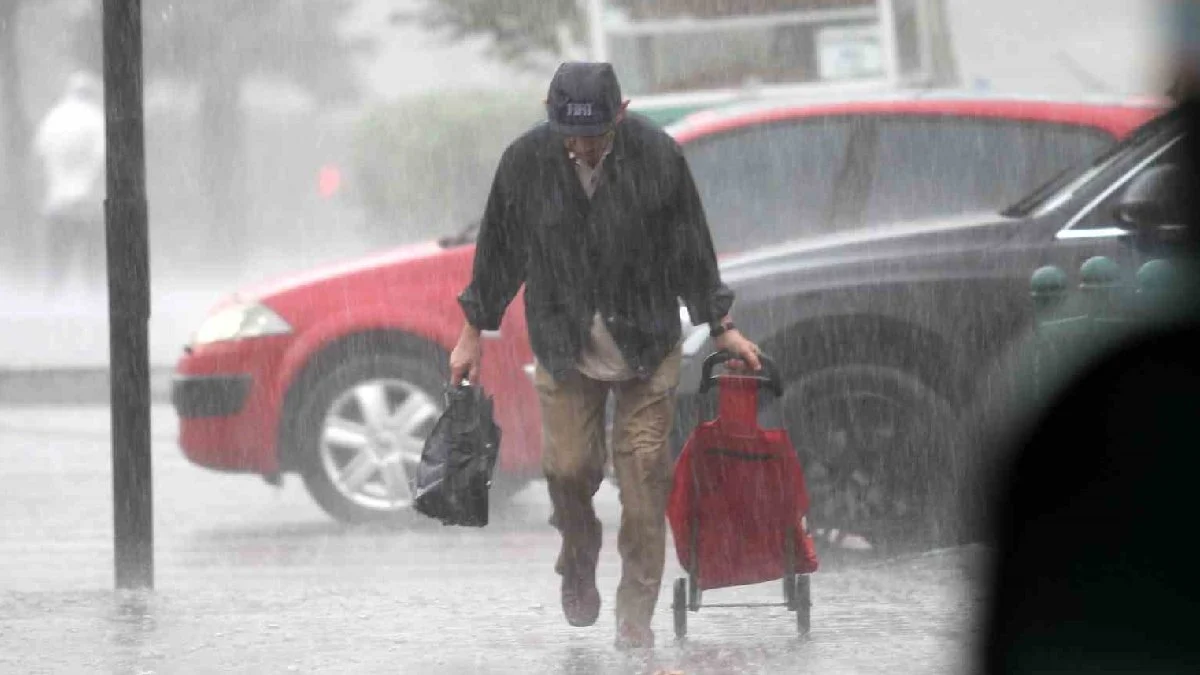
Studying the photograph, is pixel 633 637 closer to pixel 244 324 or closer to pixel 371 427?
pixel 371 427

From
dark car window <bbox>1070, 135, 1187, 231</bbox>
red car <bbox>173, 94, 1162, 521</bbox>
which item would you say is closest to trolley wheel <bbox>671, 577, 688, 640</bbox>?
dark car window <bbox>1070, 135, 1187, 231</bbox>

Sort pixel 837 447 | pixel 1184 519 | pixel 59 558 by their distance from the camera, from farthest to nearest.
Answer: pixel 59 558, pixel 837 447, pixel 1184 519

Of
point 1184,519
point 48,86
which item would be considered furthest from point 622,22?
point 48,86

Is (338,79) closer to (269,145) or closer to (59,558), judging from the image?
(269,145)

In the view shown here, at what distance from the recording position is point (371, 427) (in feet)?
32.9

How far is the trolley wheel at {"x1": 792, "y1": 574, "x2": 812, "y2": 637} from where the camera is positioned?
23.3ft

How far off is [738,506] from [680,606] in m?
0.33

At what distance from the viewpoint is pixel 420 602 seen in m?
7.93

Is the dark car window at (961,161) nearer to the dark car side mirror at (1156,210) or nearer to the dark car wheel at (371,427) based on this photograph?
the dark car side mirror at (1156,210)

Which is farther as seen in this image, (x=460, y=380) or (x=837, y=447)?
(x=837, y=447)

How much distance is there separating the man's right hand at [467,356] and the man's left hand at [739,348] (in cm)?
68

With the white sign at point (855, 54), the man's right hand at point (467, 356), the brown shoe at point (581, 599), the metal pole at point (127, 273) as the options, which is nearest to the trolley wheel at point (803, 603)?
the brown shoe at point (581, 599)

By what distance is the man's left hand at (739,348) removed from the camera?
687 cm

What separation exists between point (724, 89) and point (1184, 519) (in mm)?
8864
